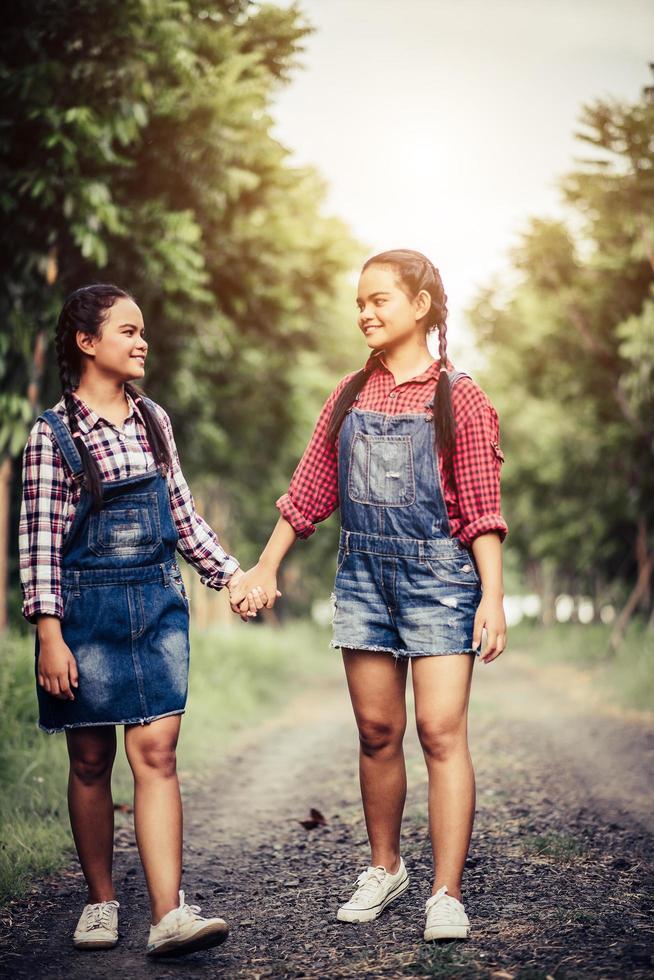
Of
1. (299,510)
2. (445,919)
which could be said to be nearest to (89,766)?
(299,510)

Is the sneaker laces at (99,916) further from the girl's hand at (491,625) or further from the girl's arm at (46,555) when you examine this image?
the girl's hand at (491,625)

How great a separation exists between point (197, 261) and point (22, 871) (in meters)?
5.08

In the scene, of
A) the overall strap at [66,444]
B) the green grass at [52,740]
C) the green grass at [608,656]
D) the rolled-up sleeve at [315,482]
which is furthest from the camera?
the green grass at [608,656]

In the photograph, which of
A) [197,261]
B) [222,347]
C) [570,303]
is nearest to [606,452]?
[570,303]

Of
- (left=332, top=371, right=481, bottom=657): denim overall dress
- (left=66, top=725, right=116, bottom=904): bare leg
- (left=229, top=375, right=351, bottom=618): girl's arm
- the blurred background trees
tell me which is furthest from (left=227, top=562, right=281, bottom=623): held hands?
the blurred background trees

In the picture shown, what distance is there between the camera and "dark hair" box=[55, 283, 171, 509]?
152 inches

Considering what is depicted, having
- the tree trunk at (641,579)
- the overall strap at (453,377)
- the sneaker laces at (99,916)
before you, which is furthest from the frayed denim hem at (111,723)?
the tree trunk at (641,579)

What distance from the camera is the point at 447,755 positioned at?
146 inches

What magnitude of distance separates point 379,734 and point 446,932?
28.4 inches

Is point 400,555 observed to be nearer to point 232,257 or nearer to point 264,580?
point 264,580

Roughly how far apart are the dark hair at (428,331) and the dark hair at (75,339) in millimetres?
Result: 667

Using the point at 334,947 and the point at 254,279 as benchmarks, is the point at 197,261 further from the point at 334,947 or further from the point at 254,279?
the point at 334,947

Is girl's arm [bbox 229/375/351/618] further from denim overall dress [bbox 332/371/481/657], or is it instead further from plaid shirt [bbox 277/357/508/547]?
denim overall dress [bbox 332/371/481/657]

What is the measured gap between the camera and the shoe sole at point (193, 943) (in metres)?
3.44
